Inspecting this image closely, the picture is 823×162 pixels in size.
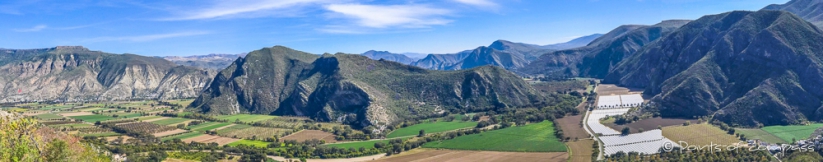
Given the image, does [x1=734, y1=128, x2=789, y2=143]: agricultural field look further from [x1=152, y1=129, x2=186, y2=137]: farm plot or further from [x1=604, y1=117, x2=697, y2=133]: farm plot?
[x1=152, y1=129, x2=186, y2=137]: farm plot

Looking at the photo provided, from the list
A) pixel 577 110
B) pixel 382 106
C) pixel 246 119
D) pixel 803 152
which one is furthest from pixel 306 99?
pixel 803 152

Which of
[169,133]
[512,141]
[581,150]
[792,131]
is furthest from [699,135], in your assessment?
[169,133]

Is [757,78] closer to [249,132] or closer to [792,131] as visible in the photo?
[792,131]

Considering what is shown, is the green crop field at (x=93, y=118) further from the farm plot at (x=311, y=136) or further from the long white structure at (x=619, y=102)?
the long white structure at (x=619, y=102)

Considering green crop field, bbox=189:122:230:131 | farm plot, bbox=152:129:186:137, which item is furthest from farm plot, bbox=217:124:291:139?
farm plot, bbox=152:129:186:137

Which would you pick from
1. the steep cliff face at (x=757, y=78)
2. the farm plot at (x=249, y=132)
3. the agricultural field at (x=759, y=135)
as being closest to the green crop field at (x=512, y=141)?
the agricultural field at (x=759, y=135)

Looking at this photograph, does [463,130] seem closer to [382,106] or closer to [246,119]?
[382,106]
